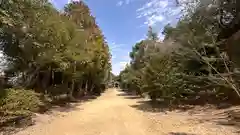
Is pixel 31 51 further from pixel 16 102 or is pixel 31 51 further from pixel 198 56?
pixel 198 56

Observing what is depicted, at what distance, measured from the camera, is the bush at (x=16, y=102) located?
10.8 metres

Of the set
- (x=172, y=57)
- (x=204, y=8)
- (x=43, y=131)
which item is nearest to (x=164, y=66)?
(x=172, y=57)

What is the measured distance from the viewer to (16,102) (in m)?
11.2

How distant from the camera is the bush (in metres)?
10.8

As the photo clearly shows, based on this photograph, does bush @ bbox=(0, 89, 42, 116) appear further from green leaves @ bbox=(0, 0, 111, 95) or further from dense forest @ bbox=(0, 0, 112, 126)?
green leaves @ bbox=(0, 0, 111, 95)

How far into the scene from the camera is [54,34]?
16.4m

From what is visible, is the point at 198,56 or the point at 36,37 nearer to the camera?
the point at 198,56

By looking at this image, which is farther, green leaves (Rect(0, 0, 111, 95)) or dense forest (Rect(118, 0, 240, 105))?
dense forest (Rect(118, 0, 240, 105))

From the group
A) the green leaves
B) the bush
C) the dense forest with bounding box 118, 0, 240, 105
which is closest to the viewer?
the bush

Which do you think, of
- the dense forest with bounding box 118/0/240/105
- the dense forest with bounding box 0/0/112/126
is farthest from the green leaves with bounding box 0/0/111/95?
the dense forest with bounding box 118/0/240/105

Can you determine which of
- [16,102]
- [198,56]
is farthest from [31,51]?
[198,56]

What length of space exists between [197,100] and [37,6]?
14.6 meters

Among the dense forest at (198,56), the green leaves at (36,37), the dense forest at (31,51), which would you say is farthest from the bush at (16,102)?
the dense forest at (198,56)

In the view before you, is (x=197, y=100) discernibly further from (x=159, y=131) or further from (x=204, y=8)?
(x=159, y=131)
